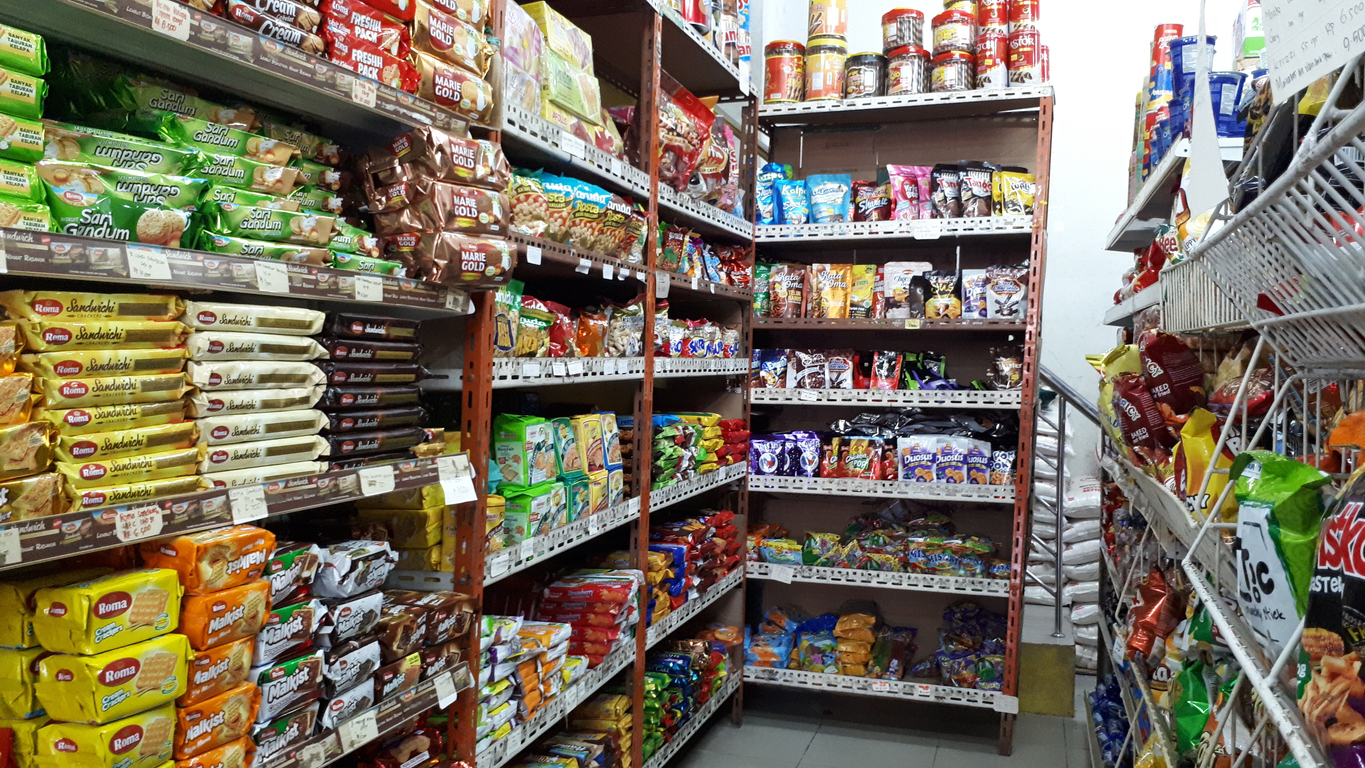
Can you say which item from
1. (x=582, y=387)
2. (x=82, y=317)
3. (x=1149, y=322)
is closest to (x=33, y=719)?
(x=82, y=317)

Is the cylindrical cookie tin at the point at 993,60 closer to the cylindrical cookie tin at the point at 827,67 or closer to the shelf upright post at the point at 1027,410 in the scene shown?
the shelf upright post at the point at 1027,410

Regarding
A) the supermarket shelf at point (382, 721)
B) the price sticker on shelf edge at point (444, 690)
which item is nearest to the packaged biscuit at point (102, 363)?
the supermarket shelf at point (382, 721)

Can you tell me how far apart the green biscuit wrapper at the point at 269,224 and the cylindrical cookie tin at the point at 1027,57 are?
309cm

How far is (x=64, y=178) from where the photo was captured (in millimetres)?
1238

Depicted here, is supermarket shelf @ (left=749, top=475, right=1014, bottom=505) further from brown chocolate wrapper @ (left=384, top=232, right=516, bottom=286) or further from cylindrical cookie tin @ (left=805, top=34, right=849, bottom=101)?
brown chocolate wrapper @ (left=384, top=232, right=516, bottom=286)

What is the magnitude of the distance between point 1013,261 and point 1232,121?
227 cm

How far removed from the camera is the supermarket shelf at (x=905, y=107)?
12.4 feet

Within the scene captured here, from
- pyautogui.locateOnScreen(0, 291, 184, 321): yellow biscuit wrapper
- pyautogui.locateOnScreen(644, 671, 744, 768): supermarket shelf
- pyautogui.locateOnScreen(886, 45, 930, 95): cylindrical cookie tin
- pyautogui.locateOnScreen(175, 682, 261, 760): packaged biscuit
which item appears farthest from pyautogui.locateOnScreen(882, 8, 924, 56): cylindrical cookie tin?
pyautogui.locateOnScreen(175, 682, 261, 760): packaged biscuit

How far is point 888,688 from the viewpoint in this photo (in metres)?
3.92

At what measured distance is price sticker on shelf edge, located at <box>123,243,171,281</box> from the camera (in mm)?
1237

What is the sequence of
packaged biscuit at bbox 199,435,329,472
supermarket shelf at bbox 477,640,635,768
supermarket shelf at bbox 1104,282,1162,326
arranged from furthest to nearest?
supermarket shelf at bbox 1104,282,1162,326
supermarket shelf at bbox 477,640,635,768
packaged biscuit at bbox 199,435,329,472

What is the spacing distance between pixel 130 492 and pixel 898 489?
309cm

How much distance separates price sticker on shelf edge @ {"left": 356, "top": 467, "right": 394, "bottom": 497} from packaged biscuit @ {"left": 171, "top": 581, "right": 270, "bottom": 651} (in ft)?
0.86

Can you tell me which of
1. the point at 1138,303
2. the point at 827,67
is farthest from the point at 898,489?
the point at 827,67
